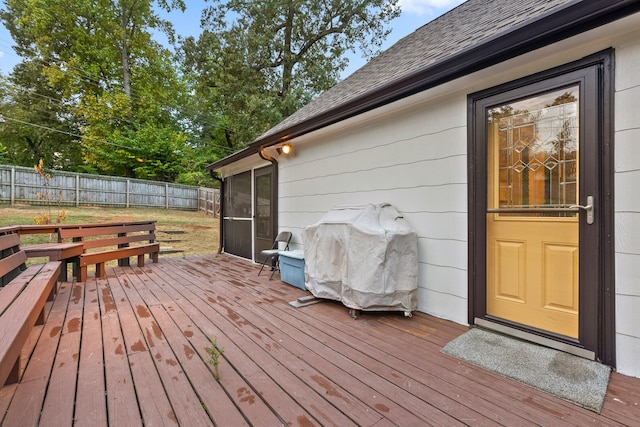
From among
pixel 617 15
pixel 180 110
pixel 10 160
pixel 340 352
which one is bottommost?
pixel 340 352

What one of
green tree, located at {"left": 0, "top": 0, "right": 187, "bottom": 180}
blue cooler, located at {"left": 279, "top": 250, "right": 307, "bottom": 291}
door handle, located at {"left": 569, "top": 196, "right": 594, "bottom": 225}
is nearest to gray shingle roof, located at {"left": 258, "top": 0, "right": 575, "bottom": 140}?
door handle, located at {"left": 569, "top": 196, "right": 594, "bottom": 225}

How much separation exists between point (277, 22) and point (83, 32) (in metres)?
10.1

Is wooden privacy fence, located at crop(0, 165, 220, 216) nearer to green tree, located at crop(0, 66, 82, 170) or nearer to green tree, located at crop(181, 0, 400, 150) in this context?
green tree, located at crop(181, 0, 400, 150)

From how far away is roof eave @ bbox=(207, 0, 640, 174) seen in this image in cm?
153

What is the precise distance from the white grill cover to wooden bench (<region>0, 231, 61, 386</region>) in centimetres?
215

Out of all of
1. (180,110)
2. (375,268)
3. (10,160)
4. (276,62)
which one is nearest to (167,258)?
(375,268)

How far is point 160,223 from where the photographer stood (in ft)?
33.0

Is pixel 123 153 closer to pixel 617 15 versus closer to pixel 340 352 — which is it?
pixel 340 352

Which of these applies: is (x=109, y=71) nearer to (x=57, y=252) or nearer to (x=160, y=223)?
(x=160, y=223)

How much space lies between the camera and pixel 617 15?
1.51m

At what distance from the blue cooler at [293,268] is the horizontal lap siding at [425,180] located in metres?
0.93

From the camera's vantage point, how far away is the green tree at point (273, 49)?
9.84 metres

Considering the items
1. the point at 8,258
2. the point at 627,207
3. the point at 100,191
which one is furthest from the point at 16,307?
the point at 100,191

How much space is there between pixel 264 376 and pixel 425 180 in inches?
84.5
